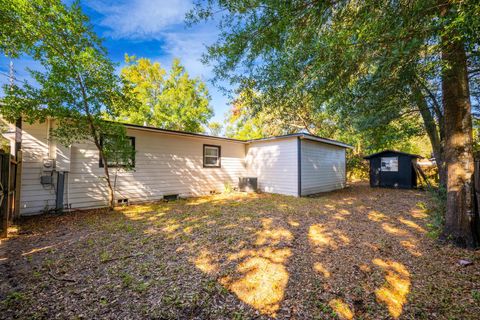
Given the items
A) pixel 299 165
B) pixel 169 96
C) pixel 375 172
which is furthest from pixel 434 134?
pixel 169 96

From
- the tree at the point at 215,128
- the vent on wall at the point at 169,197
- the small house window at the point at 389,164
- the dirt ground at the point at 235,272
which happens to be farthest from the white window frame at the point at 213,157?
the tree at the point at 215,128

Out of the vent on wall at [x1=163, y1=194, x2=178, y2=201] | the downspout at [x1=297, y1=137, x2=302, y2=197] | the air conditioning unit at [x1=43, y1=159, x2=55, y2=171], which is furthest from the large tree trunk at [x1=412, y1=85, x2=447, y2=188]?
the air conditioning unit at [x1=43, y1=159, x2=55, y2=171]

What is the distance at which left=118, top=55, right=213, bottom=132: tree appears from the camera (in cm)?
1705

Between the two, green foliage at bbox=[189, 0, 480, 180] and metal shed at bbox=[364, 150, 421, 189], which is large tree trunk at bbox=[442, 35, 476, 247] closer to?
green foliage at bbox=[189, 0, 480, 180]

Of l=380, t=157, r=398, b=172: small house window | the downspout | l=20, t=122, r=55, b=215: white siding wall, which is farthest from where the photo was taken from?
l=380, t=157, r=398, b=172: small house window

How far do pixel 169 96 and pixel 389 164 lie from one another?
672 inches

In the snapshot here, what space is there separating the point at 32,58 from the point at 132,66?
15.0 metres

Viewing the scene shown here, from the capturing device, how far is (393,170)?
11.2 metres

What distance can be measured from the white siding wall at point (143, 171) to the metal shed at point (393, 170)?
26.3ft

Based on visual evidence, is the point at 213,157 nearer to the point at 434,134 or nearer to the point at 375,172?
the point at 434,134

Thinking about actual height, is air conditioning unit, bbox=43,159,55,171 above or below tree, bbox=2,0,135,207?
below

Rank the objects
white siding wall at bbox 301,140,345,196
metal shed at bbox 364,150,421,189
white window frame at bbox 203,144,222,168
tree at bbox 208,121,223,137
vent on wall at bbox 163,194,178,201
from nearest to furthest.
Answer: vent on wall at bbox 163,194,178,201
white siding wall at bbox 301,140,345,196
white window frame at bbox 203,144,222,168
metal shed at bbox 364,150,421,189
tree at bbox 208,121,223,137

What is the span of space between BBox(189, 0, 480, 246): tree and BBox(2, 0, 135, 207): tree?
9.83ft

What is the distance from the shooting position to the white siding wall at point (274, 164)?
8836mm
